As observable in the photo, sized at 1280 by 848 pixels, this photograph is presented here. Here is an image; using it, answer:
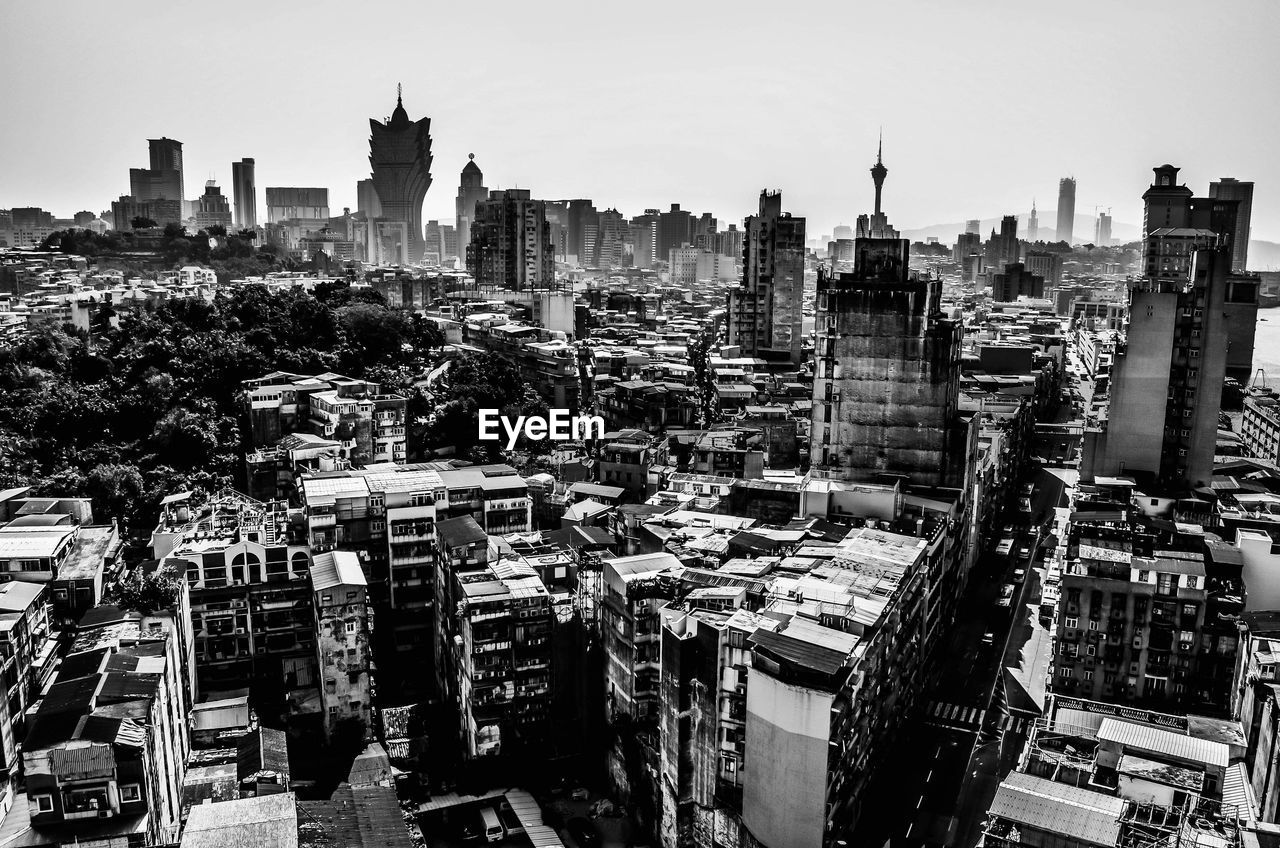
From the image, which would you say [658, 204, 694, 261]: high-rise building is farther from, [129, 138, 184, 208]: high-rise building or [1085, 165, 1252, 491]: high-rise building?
[1085, 165, 1252, 491]: high-rise building

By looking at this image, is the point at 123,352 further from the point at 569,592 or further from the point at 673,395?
the point at 569,592

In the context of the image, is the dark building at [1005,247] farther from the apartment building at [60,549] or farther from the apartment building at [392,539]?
the apartment building at [60,549]

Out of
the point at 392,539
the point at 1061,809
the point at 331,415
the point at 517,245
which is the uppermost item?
the point at 517,245

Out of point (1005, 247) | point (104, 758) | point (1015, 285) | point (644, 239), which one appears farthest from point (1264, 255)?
point (104, 758)

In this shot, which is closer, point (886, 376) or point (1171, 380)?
point (886, 376)

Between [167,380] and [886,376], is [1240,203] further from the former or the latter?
[167,380]

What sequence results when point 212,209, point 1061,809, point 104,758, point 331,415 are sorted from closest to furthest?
point 1061,809 → point 104,758 → point 331,415 → point 212,209

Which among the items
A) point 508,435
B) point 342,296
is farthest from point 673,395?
point 342,296

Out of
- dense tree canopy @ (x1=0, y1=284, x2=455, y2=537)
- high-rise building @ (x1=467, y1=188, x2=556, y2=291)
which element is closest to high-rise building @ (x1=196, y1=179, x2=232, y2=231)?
high-rise building @ (x1=467, y1=188, x2=556, y2=291)
